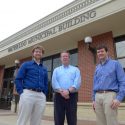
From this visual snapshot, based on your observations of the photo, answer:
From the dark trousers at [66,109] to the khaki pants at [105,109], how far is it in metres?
0.57

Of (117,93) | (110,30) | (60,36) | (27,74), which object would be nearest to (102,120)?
(117,93)

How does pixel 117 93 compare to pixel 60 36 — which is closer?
pixel 117 93

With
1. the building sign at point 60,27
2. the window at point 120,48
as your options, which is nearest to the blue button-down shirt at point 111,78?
the building sign at point 60,27

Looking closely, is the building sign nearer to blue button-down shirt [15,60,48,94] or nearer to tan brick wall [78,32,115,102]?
tan brick wall [78,32,115,102]

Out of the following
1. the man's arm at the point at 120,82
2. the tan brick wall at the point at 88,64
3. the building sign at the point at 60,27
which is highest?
the building sign at the point at 60,27

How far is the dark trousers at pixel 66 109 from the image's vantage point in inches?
171

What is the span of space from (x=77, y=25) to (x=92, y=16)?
810 mm

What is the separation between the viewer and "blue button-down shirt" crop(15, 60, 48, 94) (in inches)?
164

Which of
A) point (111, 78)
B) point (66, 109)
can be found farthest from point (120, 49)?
point (111, 78)

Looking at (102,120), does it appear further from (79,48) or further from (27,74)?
(79,48)

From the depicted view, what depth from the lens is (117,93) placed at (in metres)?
3.80

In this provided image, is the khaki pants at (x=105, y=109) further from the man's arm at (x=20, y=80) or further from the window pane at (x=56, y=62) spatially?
the window pane at (x=56, y=62)

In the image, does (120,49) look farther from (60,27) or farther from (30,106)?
(30,106)

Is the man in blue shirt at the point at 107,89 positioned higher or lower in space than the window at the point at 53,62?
lower
